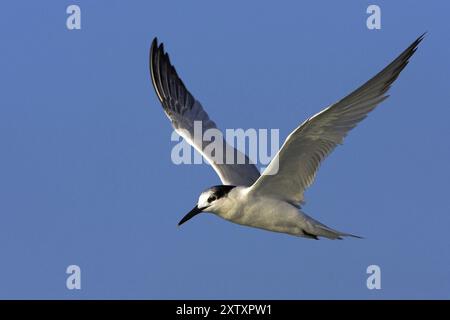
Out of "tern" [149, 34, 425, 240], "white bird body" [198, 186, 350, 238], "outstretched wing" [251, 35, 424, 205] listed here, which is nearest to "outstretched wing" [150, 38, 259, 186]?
"tern" [149, 34, 425, 240]

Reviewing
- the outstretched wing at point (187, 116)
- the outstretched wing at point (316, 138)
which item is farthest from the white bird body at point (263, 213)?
the outstretched wing at point (187, 116)

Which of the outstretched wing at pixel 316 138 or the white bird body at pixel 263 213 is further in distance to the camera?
the white bird body at pixel 263 213

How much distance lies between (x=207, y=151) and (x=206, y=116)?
101cm

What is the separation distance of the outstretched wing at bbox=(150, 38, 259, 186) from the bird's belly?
102 centimetres

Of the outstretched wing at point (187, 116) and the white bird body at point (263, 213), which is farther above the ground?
the outstretched wing at point (187, 116)

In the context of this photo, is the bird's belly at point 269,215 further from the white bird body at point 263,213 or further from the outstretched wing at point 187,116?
the outstretched wing at point 187,116

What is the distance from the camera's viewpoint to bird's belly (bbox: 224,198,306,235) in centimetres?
1063

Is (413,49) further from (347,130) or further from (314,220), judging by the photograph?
(314,220)

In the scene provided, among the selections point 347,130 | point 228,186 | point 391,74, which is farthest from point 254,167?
point 391,74

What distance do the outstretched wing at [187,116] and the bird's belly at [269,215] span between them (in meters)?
1.02

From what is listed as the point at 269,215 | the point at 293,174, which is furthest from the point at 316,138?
the point at 269,215

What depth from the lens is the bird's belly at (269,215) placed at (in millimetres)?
10633

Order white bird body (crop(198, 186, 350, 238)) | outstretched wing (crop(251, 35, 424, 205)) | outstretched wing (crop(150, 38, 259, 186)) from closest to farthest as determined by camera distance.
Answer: outstretched wing (crop(251, 35, 424, 205))
white bird body (crop(198, 186, 350, 238))
outstretched wing (crop(150, 38, 259, 186))

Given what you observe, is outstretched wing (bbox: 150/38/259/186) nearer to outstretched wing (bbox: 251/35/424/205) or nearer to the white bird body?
the white bird body
